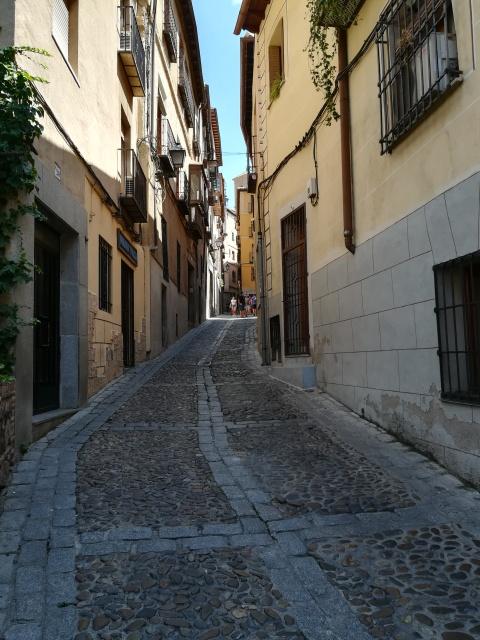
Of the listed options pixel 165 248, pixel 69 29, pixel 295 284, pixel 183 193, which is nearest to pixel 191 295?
pixel 183 193

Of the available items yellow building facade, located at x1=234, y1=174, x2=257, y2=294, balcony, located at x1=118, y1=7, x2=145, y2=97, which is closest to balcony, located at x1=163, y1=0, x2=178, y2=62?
balcony, located at x1=118, y1=7, x2=145, y2=97

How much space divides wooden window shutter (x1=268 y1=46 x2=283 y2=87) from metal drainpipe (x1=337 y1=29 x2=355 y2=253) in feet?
14.1

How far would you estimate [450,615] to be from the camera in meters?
2.47

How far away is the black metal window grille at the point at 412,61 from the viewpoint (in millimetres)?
4393

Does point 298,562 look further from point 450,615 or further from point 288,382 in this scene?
point 288,382

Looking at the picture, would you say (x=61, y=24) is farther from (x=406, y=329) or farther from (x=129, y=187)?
(x=406, y=329)

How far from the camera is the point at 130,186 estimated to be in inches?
392

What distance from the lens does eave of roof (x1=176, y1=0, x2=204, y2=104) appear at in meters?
17.9

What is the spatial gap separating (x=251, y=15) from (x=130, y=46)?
9.51 feet

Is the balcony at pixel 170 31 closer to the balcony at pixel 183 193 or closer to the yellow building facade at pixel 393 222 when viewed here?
the balcony at pixel 183 193

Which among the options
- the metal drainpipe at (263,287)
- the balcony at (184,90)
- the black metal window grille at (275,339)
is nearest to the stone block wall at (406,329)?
the black metal window grille at (275,339)

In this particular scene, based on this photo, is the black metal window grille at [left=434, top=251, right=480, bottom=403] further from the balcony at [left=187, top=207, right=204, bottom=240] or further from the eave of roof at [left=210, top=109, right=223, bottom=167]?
the eave of roof at [left=210, top=109, right=223, bottom=167]

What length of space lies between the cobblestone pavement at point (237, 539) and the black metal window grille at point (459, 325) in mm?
725

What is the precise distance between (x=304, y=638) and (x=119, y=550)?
1244 millimetres
